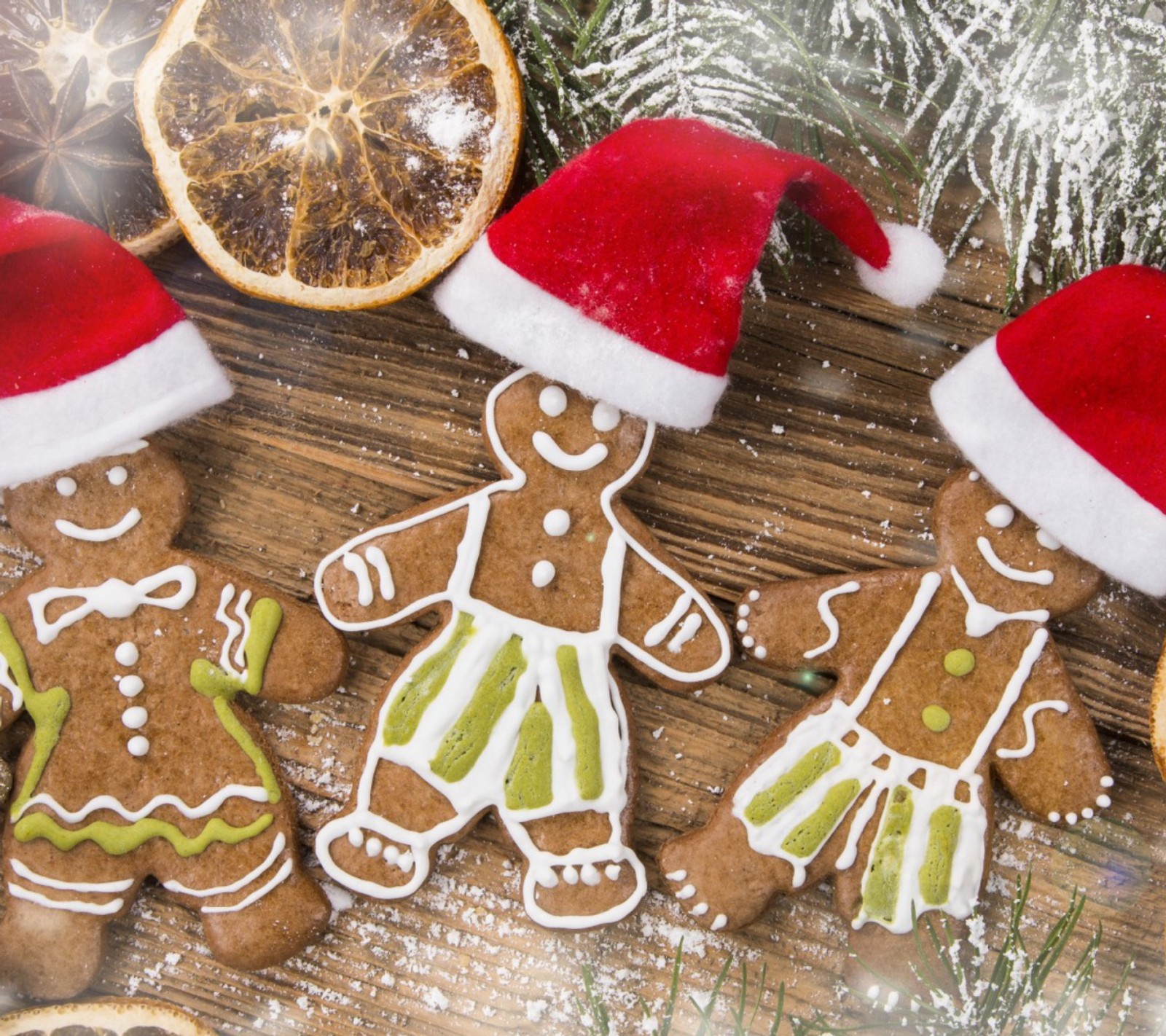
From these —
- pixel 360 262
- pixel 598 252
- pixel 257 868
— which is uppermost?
pixel 598 252

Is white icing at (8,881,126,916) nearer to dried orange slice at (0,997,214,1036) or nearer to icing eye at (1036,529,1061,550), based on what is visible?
dried orange slice at (0,997,214,1036)

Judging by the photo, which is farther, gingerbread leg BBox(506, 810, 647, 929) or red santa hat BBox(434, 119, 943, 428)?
gingerbread leg BBox(506, 810, 647, 929)

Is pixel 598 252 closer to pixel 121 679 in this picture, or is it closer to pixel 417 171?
pixel 417 171

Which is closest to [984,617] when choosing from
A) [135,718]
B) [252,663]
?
[252,663]

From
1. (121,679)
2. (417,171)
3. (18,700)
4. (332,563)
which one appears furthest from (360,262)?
(18,700)

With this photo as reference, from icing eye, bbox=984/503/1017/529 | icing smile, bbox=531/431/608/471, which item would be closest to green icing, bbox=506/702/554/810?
icing smile, bbox=531/431/608/471

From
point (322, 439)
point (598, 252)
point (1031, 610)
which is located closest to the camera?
point (598, 252)

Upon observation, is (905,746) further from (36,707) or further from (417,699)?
(36,707)
